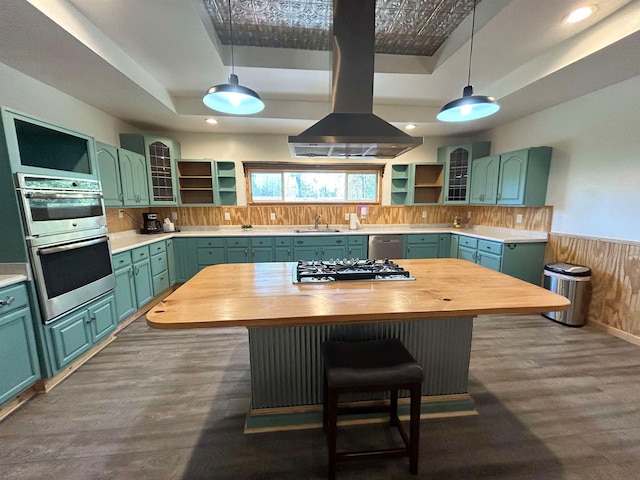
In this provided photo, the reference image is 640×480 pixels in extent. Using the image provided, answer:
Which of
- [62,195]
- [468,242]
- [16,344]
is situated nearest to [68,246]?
[62,195]

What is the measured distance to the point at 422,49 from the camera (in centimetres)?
275

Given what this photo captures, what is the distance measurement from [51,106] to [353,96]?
295 centimetres

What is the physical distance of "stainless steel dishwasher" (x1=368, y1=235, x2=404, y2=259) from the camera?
433cm

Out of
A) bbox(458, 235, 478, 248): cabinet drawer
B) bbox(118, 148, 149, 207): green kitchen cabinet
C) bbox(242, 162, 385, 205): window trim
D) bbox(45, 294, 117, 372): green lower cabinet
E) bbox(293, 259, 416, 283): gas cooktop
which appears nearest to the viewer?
bbox(293, 259, 416, 283): gas cooktop

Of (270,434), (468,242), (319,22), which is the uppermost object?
(319,22)

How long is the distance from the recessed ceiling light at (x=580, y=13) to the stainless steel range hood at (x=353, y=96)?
1.46 metres

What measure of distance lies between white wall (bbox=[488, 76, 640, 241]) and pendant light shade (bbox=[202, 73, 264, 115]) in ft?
11.5

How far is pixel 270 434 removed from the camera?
1.66 m

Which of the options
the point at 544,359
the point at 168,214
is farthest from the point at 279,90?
the point at 544,359

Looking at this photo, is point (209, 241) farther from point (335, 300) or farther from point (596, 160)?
point (596, 160)

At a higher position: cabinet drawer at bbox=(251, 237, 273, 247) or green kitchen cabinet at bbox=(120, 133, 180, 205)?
green kitchen cabinet at bbox=(120, 133, 180, 205)

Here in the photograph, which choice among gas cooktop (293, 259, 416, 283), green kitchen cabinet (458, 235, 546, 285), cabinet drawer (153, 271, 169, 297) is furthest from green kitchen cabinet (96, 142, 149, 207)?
green kitchen cabinet (458, 235, 546, 285)

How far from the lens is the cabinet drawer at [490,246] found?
350 cm

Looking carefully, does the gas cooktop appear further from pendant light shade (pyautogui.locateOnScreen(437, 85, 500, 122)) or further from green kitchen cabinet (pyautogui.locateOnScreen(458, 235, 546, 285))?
green kitchen cabinet (pyautogui.locateOnScreen(458, 235, 546, 285))
